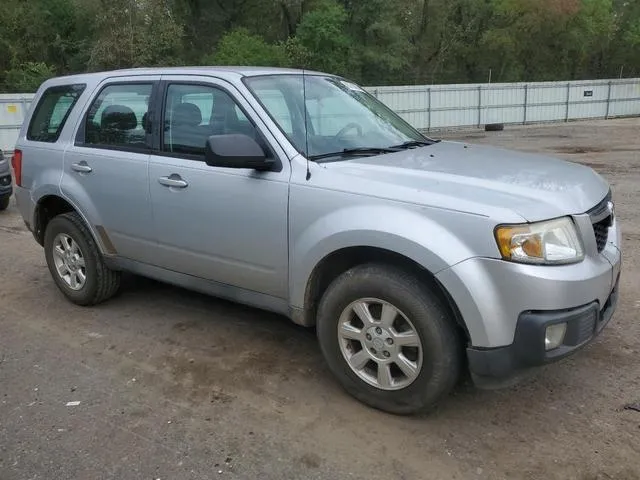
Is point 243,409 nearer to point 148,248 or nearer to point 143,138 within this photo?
point 148,248

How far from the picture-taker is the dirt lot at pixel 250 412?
296cm

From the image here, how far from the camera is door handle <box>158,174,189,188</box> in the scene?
4.02 meters

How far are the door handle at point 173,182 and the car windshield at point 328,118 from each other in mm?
740

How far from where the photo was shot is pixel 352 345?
11.4 ft

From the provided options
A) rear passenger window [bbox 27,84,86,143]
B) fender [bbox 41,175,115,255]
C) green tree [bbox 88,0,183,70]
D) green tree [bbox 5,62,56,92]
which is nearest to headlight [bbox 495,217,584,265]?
fender [bbox 41,175,115,255]

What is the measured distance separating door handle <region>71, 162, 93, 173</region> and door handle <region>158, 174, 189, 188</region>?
813 millimetres

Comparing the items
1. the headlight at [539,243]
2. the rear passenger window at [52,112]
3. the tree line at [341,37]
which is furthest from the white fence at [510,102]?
the headlight at [539,243]

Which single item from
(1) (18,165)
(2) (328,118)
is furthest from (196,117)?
(1) (18,165)

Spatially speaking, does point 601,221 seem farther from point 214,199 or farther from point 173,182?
point 173,182

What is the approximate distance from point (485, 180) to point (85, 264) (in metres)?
3.23

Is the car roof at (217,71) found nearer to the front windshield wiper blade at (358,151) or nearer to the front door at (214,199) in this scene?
the front door at (214,199)

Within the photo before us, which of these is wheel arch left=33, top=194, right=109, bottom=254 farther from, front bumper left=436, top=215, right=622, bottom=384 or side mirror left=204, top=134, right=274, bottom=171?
front bumper left=436, top=215, right=622, bottom=384

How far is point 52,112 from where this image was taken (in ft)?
16.8

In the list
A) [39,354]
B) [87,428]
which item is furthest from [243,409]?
[39,354]
